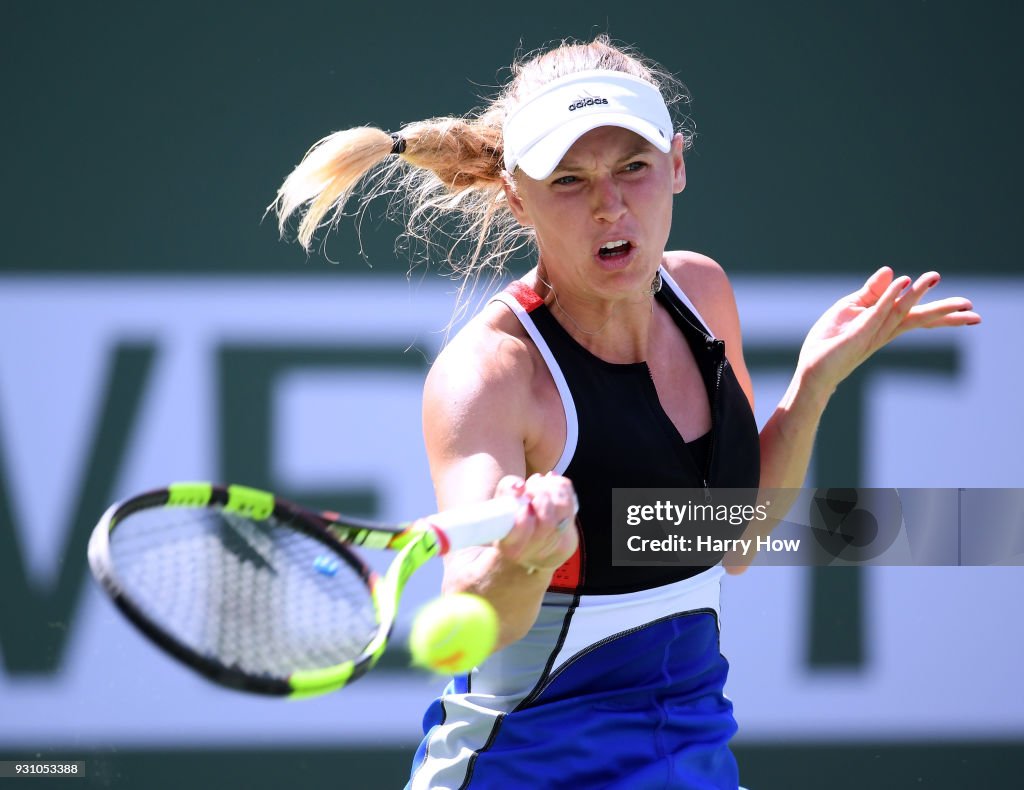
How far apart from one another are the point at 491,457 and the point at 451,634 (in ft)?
1.14

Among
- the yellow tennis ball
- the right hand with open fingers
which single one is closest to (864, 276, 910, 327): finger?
the right hand with open fingers

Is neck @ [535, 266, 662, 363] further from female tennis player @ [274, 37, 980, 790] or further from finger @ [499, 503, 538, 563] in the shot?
finger @ [499, 503, 538, 563]

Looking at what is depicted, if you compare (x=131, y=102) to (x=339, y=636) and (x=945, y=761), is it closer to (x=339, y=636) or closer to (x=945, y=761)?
(x=339, y=636)

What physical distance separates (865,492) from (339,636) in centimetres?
188

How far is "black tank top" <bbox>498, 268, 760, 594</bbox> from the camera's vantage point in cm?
190

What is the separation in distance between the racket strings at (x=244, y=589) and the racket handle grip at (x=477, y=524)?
11 centimetres

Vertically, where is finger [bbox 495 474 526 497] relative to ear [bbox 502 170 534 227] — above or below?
below

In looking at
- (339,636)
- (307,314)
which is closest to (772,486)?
(339,636)

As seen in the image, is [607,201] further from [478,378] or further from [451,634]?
[451,634]

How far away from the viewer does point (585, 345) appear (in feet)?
6.66

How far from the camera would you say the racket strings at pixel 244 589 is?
1395 millimetres

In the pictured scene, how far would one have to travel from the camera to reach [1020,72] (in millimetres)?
3199

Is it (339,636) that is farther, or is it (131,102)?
(131,102)

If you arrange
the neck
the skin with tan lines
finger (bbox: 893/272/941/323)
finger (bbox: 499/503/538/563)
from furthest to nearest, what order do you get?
finger (bbox: 893/272/941/323), the neck, the skin with tan lines, finger (bbox: 499/503/538/563)
